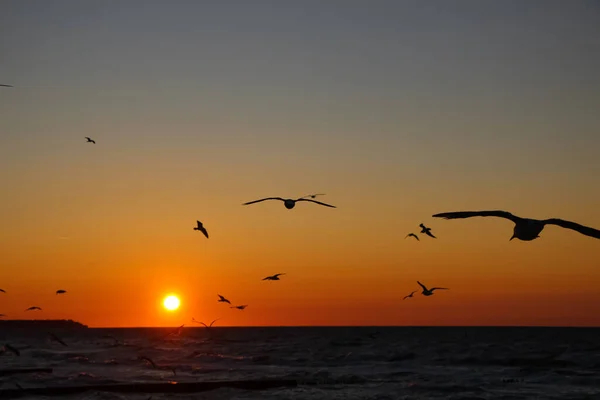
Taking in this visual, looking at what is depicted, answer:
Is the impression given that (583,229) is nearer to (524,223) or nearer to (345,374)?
(524,223)

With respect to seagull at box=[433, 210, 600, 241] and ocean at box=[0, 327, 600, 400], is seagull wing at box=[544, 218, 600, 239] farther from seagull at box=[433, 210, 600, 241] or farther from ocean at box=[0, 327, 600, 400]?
ocean at box=[0, 327, 600, 400]

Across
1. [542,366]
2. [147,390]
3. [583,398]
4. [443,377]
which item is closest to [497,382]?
[443,377]

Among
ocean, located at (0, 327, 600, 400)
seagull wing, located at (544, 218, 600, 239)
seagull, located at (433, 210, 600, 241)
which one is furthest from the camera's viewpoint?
ocean, located at (0, 327, 600, 400)

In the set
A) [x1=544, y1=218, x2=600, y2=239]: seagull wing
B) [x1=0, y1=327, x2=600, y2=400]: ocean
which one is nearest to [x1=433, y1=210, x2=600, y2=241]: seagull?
[x1=544, y1=218, x2=600, y2=239]: seagull wing

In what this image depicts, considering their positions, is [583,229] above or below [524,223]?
below

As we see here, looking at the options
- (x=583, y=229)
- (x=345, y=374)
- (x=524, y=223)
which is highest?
(x=524, y=223)

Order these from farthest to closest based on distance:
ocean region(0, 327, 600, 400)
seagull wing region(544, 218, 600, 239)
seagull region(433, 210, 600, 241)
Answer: ocean region(0, 327, 600, 400) < seagull region(433, 210, 600, 241) < seagull wing region(544, 218, 600, 239)

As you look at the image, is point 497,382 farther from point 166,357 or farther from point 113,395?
point 166,357

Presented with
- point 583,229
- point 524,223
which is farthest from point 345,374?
point 583,229

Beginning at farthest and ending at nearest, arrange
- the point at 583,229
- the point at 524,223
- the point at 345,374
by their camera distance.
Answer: the point at 345,374
the point at 524,223
the point at 583,229

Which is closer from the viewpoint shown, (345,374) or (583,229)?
(583,229)

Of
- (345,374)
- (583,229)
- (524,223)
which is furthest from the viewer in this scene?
(345,374)

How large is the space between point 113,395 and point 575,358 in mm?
58263

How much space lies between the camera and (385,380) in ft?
183
